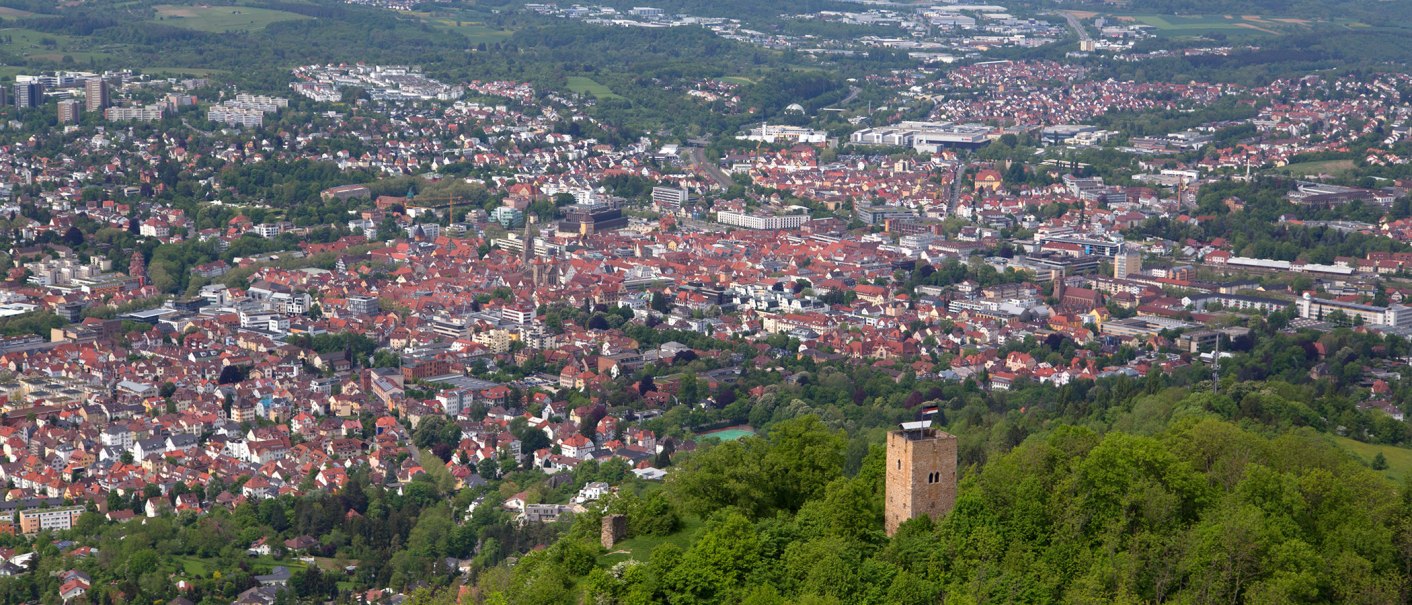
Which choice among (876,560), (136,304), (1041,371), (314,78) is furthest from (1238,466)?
(314,78)

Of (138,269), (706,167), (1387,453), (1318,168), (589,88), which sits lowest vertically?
(138,269)

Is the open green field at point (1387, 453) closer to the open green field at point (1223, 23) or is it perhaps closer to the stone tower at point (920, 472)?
the stone tower at point (920, 472)

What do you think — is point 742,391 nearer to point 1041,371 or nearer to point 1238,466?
point 1041,371

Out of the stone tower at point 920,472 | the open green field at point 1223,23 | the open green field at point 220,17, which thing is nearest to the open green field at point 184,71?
the open green field at point 220,17

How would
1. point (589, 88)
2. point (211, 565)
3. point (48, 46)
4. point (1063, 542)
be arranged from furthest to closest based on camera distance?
point (589, 88), point (48, 46), point (211, 565), point (1063, 542)

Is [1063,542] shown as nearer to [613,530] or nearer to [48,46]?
[613,530]

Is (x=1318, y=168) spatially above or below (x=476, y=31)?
below

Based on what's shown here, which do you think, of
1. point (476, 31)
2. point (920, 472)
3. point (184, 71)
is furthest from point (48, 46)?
point (920, 472)
